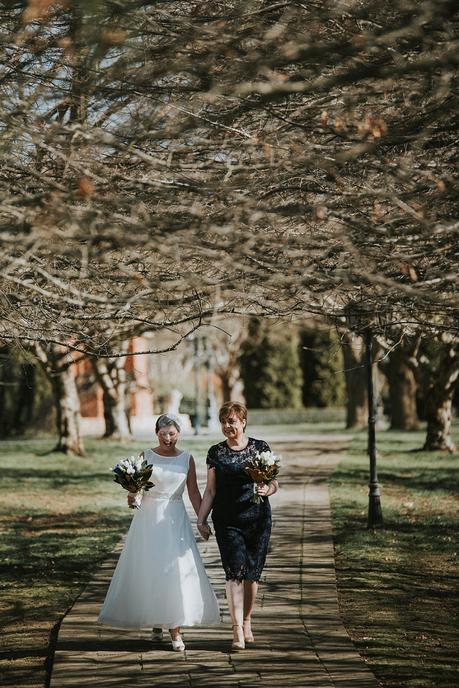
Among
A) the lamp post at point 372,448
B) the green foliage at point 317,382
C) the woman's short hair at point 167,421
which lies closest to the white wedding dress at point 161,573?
the woman's short hair at point 167,421

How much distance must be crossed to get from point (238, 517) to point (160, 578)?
777 mm

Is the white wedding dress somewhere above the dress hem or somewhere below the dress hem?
above

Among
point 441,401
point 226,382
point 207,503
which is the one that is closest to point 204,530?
point 207,503

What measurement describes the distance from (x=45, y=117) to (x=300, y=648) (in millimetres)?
4480

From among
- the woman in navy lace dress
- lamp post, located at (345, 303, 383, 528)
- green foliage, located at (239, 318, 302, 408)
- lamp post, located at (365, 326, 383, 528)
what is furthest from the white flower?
green foliage, located at (239, 318, 302, 408)

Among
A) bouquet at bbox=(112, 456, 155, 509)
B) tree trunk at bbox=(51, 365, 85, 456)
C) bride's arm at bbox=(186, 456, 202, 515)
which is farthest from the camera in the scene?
tree trunk at bbox=(51, 365, 85, 456)

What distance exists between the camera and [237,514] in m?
8.94

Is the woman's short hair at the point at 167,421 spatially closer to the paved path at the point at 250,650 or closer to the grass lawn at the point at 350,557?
the paved path at the point at 250,650

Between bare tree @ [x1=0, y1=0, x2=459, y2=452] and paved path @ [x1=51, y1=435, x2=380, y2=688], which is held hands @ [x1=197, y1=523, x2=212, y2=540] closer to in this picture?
paved path @ [x1=51, y1=435, x2=380, y2=688]

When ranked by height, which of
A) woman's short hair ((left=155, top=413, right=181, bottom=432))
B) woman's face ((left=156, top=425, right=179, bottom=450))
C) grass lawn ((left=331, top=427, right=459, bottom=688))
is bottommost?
grass lawn ((left=331, top=427, right=459, bottom=688))

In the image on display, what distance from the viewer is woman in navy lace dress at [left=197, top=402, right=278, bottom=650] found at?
8.81 metres

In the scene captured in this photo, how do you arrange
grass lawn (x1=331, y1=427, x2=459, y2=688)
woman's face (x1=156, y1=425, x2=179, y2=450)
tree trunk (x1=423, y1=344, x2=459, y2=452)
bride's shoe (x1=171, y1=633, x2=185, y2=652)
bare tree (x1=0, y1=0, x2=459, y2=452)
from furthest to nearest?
tree trunk (x1=423, y1=344, x2=459, y2=452), woman's face (x1=156, y1=425, x2=179, y2=450), bride's shoe (x1=171, y1=633, x2=185, y2=652), grass lawn (x1=331, y1=427, x2=459, y2=688), bare tree (x1=0, y1=0, x2=459, y2=452)

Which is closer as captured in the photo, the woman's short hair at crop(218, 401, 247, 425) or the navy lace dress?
the navy lace dress

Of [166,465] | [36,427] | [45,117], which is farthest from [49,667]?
[36,427]
